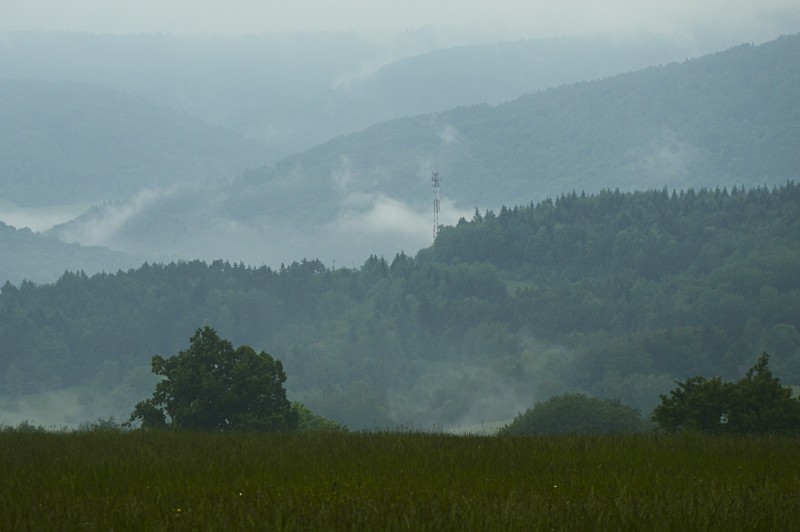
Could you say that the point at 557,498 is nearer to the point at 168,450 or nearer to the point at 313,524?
the point at 313,524

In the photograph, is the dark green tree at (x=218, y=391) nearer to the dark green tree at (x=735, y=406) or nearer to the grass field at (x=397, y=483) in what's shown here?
the dark green tree at (x=735, y=406)

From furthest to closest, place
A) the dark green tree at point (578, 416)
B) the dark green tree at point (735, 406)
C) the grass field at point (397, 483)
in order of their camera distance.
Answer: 1. the dark green tree at point (578, 416)
2. the dark green tree at point (735, 406)
3. the grass field at point (397, 483)

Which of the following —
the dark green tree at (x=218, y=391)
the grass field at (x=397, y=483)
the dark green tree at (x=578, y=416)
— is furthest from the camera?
the dark green tree at (x=578, y=416)

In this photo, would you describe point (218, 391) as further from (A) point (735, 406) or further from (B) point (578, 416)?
(B) point (578, 416)

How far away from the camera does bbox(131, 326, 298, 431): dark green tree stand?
2179 inches

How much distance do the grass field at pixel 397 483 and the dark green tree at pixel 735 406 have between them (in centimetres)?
1909

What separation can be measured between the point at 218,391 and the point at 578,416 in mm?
94794

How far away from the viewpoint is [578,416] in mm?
144625

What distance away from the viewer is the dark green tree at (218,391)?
55344mm

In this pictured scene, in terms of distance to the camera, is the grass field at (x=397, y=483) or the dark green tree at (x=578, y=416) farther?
the dark green tree at (x=578, y=416)

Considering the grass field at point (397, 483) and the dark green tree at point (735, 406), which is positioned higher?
the dark green tree at point (735, 406)

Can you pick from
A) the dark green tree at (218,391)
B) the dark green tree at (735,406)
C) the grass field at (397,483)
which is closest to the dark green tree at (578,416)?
the dark green tree at (218,391)

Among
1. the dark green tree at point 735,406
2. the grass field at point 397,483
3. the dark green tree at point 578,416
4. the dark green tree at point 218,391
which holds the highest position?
the dark green tree at point 578,416

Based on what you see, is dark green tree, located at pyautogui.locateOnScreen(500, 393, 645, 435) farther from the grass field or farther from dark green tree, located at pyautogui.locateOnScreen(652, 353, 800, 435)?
the grass field
